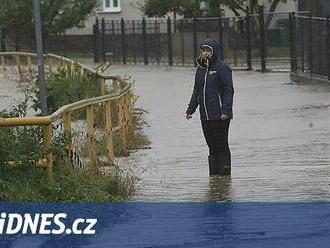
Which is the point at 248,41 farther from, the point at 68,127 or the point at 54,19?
the point at 68,127

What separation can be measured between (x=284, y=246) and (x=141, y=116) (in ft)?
46.1

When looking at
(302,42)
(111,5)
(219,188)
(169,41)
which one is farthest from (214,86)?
(111,5)

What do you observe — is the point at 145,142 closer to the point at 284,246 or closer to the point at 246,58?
the point at 284,246

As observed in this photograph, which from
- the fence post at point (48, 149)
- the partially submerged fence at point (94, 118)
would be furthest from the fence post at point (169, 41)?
the fence post at point (48, 149)

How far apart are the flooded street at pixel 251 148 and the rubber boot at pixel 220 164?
4.9 inches

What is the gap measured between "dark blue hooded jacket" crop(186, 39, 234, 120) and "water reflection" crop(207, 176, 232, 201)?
73 centimetres

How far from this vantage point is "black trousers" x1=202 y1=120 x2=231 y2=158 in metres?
13.2

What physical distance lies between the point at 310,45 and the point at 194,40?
1166 centimetres

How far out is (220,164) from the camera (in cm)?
1349

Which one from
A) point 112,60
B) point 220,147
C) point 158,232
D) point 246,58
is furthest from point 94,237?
point 112,60

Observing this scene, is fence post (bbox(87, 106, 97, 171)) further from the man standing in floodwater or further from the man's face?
the man's face

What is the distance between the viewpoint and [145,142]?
730 inches

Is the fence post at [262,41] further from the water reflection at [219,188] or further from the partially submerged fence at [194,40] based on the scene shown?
the water reflection at [219,188]

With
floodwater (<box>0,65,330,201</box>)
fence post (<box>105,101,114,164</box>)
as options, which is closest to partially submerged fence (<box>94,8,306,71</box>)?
floodwater (<box>0,65,330,201</box>)
